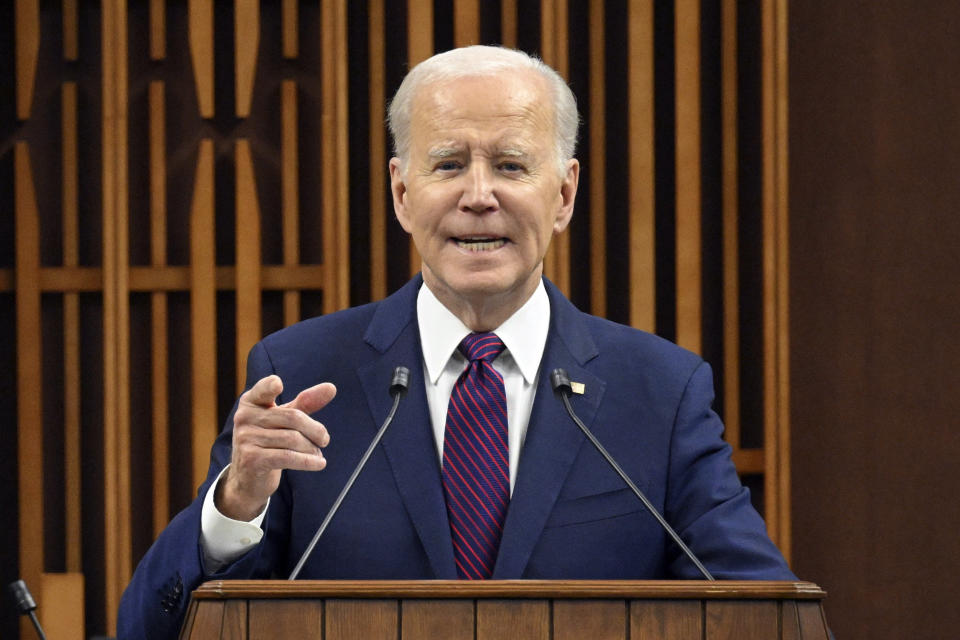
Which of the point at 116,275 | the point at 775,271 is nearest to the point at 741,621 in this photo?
the point at 775,271

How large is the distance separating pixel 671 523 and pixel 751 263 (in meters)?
1.37

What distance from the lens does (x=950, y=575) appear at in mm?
2867

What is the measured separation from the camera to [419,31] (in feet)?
9.45

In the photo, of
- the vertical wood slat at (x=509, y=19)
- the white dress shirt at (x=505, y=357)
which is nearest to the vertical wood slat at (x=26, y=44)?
the vertical wood slat at (x=509, y=19)

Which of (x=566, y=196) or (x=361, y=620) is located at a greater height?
(x=566, y=196)

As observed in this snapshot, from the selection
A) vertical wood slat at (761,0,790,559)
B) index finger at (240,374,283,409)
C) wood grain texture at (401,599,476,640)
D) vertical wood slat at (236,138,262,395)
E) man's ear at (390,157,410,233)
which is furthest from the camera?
vertical wood slat at (236,138,262,395)

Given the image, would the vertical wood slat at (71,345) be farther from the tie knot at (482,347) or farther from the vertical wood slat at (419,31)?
the tie knot at (482,347)

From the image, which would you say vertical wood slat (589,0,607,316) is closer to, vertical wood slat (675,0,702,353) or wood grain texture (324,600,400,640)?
vertical wood slat (675,0,702,353)

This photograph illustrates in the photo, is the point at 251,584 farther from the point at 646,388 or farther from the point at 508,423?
the point at 646,388

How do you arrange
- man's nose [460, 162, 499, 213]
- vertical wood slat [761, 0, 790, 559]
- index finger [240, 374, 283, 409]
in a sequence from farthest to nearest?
vertical wood slat [761, 0, 790, 559] → man's nose [460, 162, 499, 213] → index finger [240, 374, 283, 409]

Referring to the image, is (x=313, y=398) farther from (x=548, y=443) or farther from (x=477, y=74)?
(x=477, y=74)

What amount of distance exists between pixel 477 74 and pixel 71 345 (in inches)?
61.7

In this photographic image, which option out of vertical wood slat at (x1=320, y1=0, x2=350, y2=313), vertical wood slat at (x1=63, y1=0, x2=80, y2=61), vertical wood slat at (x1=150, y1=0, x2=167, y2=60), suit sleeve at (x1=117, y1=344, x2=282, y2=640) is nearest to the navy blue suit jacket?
suit sleeve at (x1=117, y1=344, x2=282, y2=640)

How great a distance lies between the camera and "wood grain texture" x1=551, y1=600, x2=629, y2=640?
114cm
